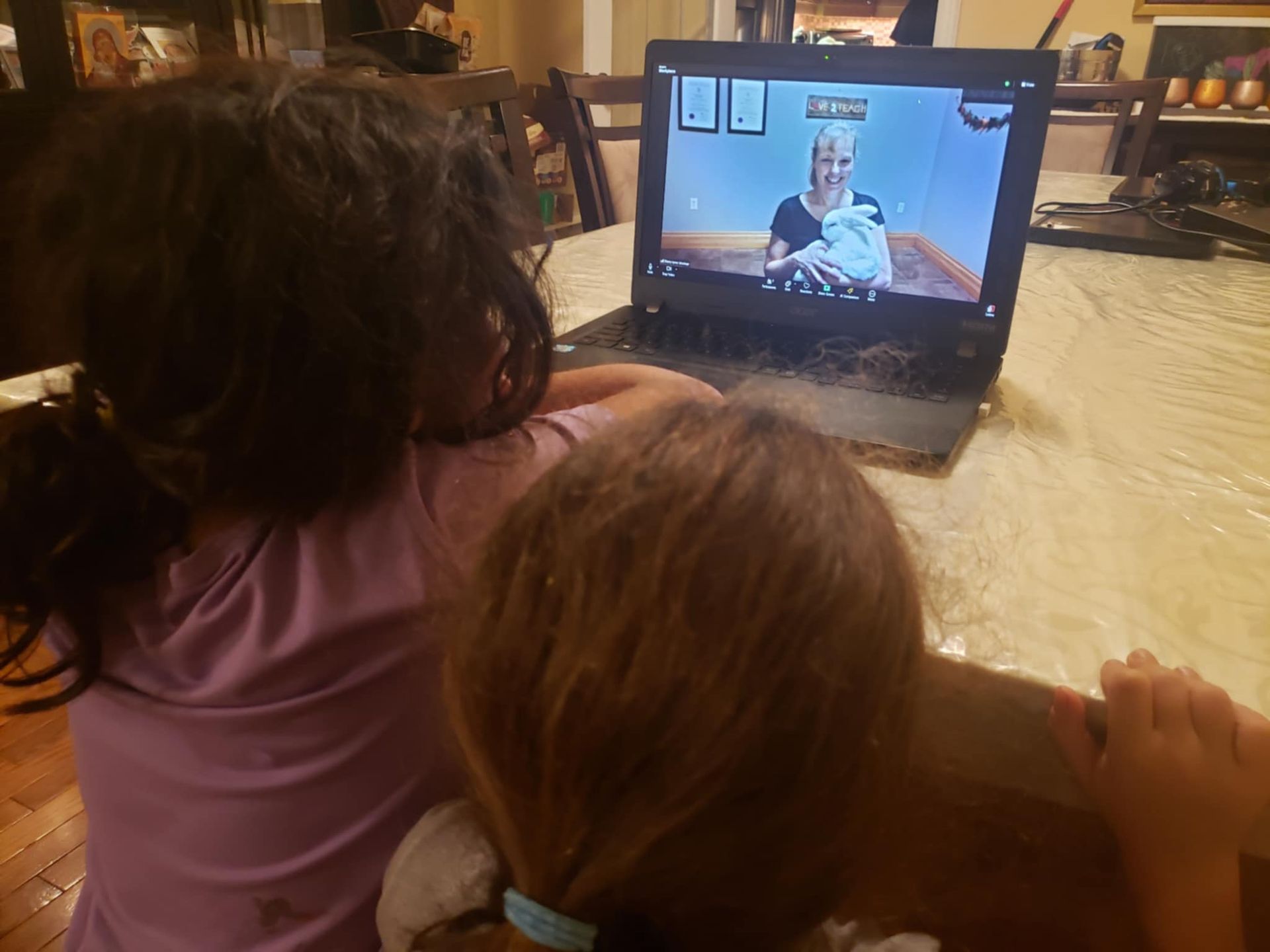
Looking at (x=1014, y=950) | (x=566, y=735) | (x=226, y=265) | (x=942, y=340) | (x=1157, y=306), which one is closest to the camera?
(x=566, y=735)

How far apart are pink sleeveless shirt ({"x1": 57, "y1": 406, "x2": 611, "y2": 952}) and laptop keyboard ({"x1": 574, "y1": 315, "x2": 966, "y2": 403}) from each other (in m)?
0.38

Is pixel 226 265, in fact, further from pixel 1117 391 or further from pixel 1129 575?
pixel 1117 391

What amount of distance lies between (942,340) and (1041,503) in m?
0.32

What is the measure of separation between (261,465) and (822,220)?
659 millimetres

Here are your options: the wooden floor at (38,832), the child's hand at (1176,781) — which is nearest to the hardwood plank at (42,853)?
the wooden floor at (38,832)

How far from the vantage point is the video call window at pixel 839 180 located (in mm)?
921

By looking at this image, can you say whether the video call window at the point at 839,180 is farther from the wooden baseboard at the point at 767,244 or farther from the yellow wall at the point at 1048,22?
→ the yellow wall at the point at 1048,22

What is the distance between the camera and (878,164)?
3.14ft

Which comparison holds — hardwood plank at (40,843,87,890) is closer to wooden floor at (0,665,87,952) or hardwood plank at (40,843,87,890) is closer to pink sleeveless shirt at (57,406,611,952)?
wooden floor at (0,665,87,952)

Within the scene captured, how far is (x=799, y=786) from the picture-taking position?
1.19ft

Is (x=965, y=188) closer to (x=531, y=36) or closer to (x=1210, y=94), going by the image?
(x=531, y=36)

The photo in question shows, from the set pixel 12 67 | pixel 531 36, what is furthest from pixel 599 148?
pixel 531 36

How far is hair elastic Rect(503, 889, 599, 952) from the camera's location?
1.15 ft

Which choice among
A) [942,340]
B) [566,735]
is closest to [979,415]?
[942,340]
